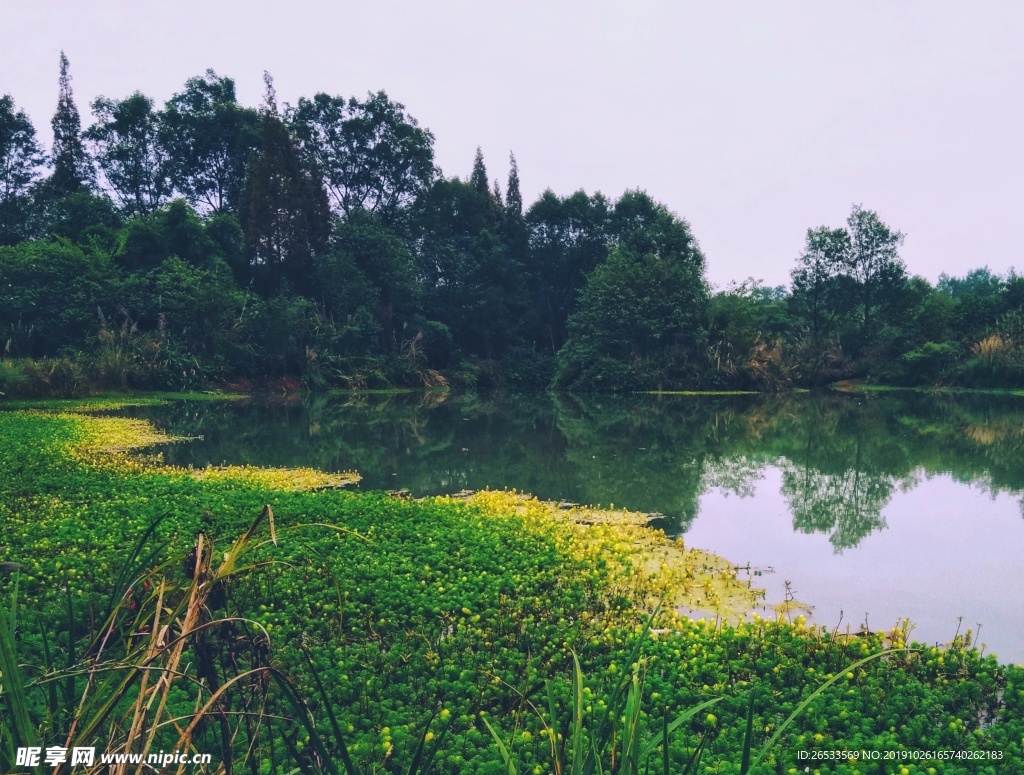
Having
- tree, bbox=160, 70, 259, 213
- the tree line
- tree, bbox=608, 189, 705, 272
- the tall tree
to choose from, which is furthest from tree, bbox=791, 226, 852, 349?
the tall tree

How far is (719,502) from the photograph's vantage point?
36.3ft

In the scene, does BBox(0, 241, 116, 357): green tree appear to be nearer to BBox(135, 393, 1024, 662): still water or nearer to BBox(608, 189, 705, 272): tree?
BBox(135, 393, 1024, 662): still water

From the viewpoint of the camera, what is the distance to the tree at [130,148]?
39.5 meters

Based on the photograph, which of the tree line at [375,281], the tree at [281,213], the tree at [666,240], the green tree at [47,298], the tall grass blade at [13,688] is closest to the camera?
the tall grass blade at [13,688]

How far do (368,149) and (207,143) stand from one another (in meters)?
9.44

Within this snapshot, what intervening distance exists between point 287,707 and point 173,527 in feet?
13.5

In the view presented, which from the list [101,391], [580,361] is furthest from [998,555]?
[580,361]

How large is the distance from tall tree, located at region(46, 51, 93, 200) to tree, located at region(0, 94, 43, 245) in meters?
1.55

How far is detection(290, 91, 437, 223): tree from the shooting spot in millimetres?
42906

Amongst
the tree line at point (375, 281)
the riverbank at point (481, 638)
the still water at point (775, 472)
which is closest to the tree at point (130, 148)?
the tree line at point (375, 281)

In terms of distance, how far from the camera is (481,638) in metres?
5.12

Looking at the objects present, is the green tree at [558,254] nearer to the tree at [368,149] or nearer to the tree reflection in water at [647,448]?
the tree at [368,149]

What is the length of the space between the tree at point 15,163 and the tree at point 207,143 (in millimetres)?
7669

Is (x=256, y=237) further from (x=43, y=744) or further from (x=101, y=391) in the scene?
(x=43, y=744)
